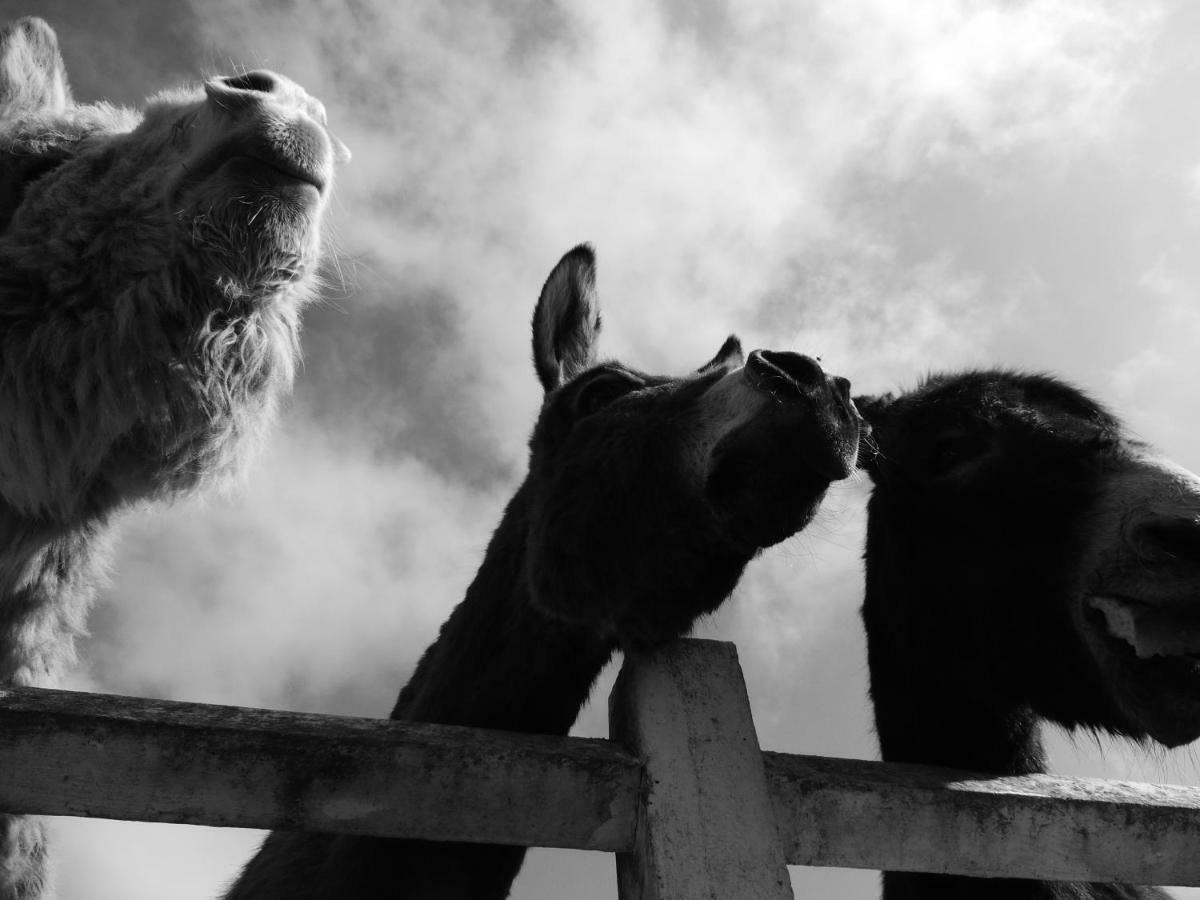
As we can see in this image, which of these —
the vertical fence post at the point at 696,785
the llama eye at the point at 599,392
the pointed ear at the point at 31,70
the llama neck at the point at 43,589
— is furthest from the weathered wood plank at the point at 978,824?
the pointed ear at the point at 31,70

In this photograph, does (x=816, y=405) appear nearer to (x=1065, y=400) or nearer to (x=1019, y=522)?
(x=1019, y=522)

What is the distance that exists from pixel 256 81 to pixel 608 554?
2.08 m

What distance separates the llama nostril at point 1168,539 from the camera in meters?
2.69

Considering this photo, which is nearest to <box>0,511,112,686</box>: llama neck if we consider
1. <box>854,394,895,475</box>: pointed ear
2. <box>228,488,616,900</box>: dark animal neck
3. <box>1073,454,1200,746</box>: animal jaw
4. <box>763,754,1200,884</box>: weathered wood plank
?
<box>228,488,616,900</box>: dark animal neck

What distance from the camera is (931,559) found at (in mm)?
3512

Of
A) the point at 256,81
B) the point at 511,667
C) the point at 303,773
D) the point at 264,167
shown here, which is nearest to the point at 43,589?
the point at 264,167

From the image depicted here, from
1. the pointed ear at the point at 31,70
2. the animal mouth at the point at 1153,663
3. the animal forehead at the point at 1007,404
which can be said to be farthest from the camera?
the pointed ear at the point at 31,70

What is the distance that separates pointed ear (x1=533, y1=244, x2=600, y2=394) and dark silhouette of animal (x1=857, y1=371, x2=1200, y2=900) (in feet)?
4.09

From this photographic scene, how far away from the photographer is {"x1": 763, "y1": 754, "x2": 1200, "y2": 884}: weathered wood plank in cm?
221

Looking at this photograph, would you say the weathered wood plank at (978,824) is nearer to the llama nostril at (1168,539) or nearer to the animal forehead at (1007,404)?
the llama nostril at (1168,539)

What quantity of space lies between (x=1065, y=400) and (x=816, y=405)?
174 cm

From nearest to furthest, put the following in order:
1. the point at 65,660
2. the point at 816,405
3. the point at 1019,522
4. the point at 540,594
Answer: the point at 816,405 → the point at 540,594 → the point at 1019,522 → the point at 65,660

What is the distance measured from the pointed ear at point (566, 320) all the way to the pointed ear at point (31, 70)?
2.26 metres

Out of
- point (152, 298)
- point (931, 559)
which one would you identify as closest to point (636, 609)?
point (931, 559)
